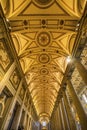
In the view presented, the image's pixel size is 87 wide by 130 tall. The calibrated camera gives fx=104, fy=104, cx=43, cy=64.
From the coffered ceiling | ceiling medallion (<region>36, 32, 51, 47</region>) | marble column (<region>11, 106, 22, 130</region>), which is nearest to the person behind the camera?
the coffered ceiling

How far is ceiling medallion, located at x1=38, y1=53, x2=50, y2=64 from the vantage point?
11.3 metres

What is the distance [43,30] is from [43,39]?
1.14m

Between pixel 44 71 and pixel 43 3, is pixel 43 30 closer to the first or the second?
pixel 43 3

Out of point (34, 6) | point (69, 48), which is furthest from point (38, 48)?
point (34, 6)

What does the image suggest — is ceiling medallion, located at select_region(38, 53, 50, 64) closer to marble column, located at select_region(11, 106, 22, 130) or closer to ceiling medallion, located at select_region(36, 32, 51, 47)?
ceiling medallion, located at select_region(36, 32, 51, 47)

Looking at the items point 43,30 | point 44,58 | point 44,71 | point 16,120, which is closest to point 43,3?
point 43,30

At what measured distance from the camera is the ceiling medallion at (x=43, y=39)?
9195mm

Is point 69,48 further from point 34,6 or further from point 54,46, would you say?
point 34,6

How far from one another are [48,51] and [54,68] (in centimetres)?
291

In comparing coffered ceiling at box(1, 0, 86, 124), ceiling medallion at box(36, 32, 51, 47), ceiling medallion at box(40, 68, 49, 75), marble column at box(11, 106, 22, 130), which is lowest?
marble column at box(11, 106, 22, 130)

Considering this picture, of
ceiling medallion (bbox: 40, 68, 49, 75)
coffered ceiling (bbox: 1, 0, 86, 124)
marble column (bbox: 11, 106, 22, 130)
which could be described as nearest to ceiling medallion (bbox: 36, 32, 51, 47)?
coffered ceiling (bbox: 1, 0, 86, 124)

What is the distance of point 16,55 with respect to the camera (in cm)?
929

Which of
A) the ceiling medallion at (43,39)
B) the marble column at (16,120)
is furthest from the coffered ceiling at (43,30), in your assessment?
the marble column at (16,120)

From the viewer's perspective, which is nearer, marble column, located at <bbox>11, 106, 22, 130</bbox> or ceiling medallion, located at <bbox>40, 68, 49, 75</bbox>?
marble column, located at <bbox>11, 106, 22, 130</bbox>
